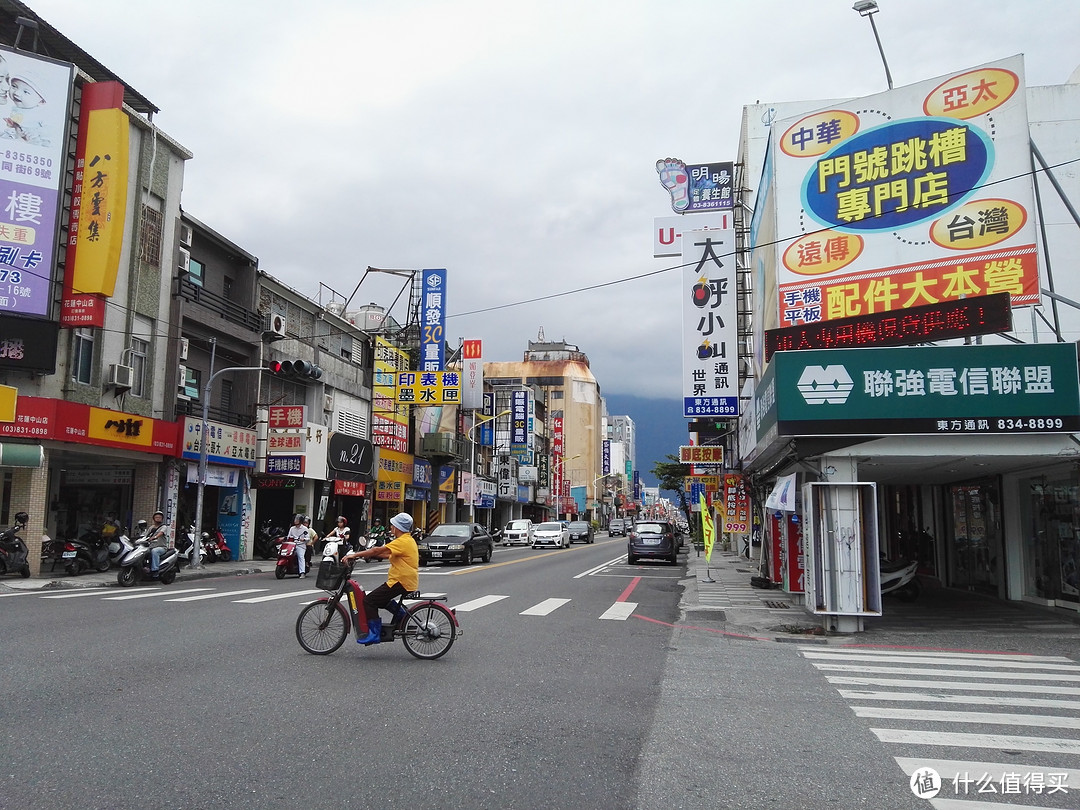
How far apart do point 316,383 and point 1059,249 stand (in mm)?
27326

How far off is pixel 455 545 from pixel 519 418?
39.1 m

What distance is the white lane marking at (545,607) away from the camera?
14.2 metres

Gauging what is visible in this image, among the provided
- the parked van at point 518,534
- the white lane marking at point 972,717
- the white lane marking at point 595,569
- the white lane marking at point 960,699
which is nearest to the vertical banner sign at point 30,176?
the white lane marking at point 595,569

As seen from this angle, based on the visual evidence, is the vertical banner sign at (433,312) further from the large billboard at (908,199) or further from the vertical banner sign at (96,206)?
the large billboard at (908,199)

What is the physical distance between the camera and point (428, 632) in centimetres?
917

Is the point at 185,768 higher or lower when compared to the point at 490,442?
lower

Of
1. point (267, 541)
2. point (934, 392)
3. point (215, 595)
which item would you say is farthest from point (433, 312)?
point (934, 392)

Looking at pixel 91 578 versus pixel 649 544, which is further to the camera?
pixel 649 544

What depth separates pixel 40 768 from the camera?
5.02 metres

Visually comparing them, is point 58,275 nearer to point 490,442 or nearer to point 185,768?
point 185,768

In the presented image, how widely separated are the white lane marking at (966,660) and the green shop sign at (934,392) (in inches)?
129

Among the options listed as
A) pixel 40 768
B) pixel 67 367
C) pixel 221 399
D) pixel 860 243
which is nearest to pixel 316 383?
pixel 221 399

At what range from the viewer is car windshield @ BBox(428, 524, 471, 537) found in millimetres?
28797

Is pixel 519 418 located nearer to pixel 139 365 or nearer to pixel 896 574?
pixel 139 365
